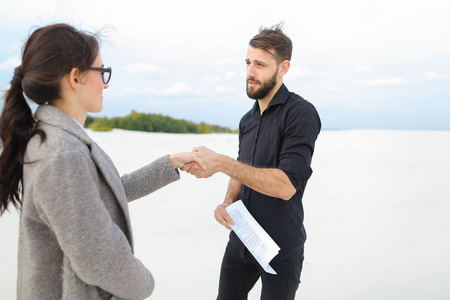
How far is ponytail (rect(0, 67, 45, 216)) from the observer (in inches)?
48.6

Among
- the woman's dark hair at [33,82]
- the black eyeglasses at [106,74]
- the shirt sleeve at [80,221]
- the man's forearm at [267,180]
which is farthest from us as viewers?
the man's forearm at [267,180]

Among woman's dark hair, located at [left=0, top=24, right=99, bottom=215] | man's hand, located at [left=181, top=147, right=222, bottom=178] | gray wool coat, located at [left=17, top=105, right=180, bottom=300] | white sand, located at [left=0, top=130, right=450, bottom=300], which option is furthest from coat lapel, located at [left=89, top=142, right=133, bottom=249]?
white sand, located at [left=0, top=130, right=450, bottom=300]

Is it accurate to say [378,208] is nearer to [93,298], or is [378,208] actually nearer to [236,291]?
[236,291]

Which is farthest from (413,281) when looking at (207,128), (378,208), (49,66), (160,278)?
(207,128)

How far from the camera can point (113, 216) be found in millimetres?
1365

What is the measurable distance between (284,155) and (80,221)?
1167 mm

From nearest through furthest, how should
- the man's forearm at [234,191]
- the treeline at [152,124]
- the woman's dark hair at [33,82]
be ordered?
the woman's dark hair at [33,82] < the man's forearm at [234,191] < the treeline at [152,124]

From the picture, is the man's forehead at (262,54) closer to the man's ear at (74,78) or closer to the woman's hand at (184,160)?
the woman's hand at (184,160)

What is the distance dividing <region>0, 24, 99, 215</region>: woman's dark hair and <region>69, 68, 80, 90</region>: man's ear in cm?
1

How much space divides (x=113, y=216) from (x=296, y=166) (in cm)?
99

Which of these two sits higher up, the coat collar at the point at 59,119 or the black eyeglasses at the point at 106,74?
the black eyeglasses at the point at 106,74

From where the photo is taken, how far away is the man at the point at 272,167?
1.94 m

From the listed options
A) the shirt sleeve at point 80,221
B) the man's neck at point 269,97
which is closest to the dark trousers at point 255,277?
the man's neck at point 269,97

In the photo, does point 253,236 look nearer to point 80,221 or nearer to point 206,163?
point 206,163
